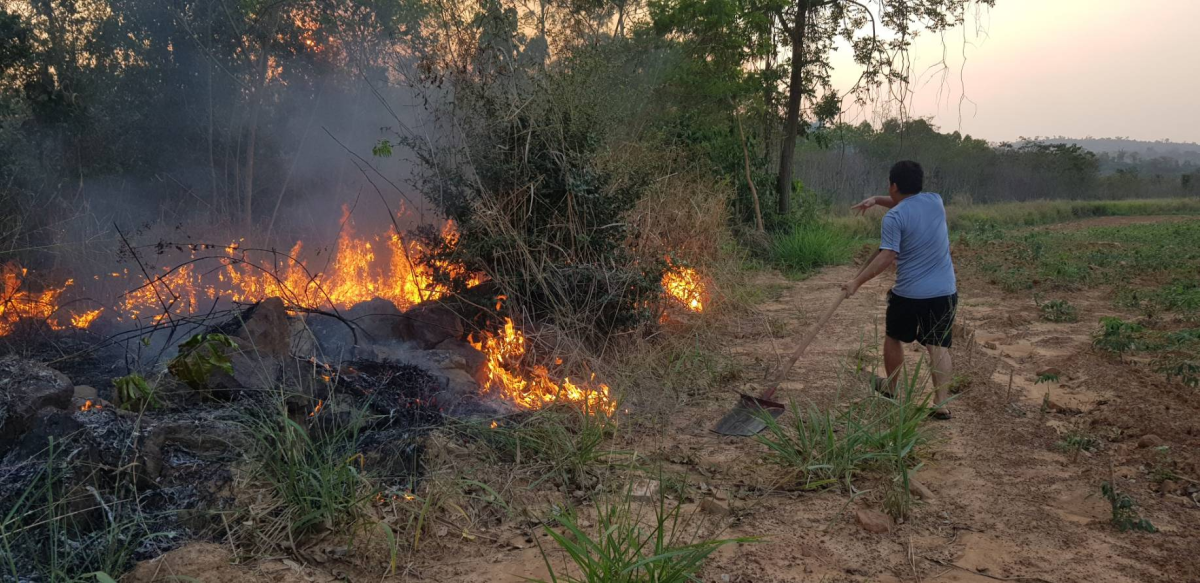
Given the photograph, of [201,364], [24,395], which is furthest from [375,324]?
[24,395]

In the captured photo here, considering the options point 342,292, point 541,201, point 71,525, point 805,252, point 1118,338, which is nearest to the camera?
point 71,525

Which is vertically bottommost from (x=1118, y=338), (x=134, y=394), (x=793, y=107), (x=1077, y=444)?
(x=1077, y=444)

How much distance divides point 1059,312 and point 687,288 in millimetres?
3983

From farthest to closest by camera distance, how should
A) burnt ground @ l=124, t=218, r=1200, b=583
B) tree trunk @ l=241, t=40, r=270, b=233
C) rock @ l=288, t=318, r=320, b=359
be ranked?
1. tree trunk @ l=241, t=40, r=270, b=233
2. rock @ l=288, t=318, r=320, b=359
3. burnt ground @ l=124, t=218, r=1200, b=583

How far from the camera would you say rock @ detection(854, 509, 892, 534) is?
11.4ft

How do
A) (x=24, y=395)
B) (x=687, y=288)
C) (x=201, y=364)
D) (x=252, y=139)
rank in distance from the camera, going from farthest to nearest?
(x=252, y=139)
(x=687, y=288)
(x=201, y=364)
(x=24, y=395)

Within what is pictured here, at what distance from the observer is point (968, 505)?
3.73m

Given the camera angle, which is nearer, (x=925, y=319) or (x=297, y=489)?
(x=297, y=489)

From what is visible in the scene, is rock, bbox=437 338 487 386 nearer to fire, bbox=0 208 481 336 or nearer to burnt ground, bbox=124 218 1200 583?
fire, bbox=0 208 481 336

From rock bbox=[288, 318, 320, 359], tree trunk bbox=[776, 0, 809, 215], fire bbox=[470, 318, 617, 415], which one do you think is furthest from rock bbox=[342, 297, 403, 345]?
tree trunk bbox=[776, 0, 809, 215]

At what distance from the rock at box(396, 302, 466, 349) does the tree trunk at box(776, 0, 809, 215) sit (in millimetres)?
9130

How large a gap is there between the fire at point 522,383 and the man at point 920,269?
1826mm

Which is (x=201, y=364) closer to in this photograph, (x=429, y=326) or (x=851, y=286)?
(x=429, y=326)

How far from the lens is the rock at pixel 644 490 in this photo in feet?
12.5
